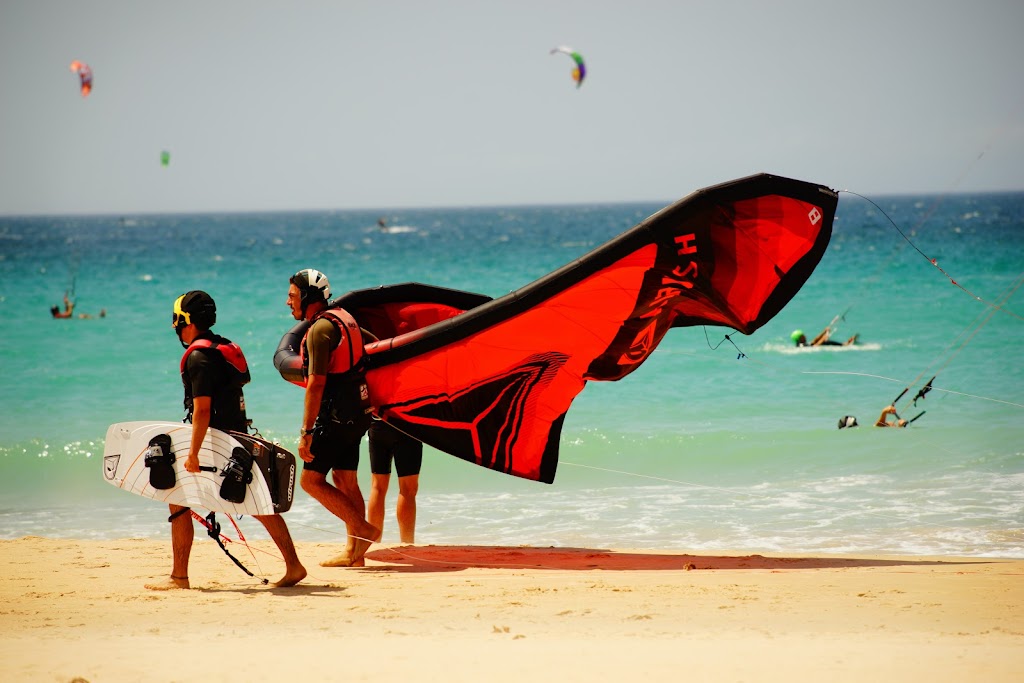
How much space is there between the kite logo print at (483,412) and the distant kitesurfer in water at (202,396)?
126 cm

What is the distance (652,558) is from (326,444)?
2.37 meters

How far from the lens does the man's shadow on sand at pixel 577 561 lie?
22.2ft

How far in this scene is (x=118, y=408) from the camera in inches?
582

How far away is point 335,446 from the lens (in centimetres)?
642

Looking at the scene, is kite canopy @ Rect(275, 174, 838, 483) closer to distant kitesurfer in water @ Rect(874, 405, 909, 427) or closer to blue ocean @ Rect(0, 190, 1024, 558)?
blue ocean @ Rect(0, 190, 1024, 558)

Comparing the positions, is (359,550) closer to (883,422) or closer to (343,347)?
(343,347)

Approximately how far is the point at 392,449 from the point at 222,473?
1621 millimetres

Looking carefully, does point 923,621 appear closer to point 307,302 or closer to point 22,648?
point 307,302

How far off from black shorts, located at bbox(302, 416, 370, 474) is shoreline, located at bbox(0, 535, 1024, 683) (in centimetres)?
67

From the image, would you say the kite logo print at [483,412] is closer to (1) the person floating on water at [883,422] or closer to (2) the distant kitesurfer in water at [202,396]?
(2) the distant kitesurfer in water at [202,396]

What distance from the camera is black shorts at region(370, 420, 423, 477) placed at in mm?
7098

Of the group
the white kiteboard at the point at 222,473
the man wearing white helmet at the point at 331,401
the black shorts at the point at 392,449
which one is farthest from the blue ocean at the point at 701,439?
the white kiteboard at the point at 222,473

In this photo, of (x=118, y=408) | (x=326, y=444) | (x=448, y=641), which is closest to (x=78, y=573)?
(x=326, y=444)

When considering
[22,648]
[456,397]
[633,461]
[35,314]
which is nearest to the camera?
[22,648]
